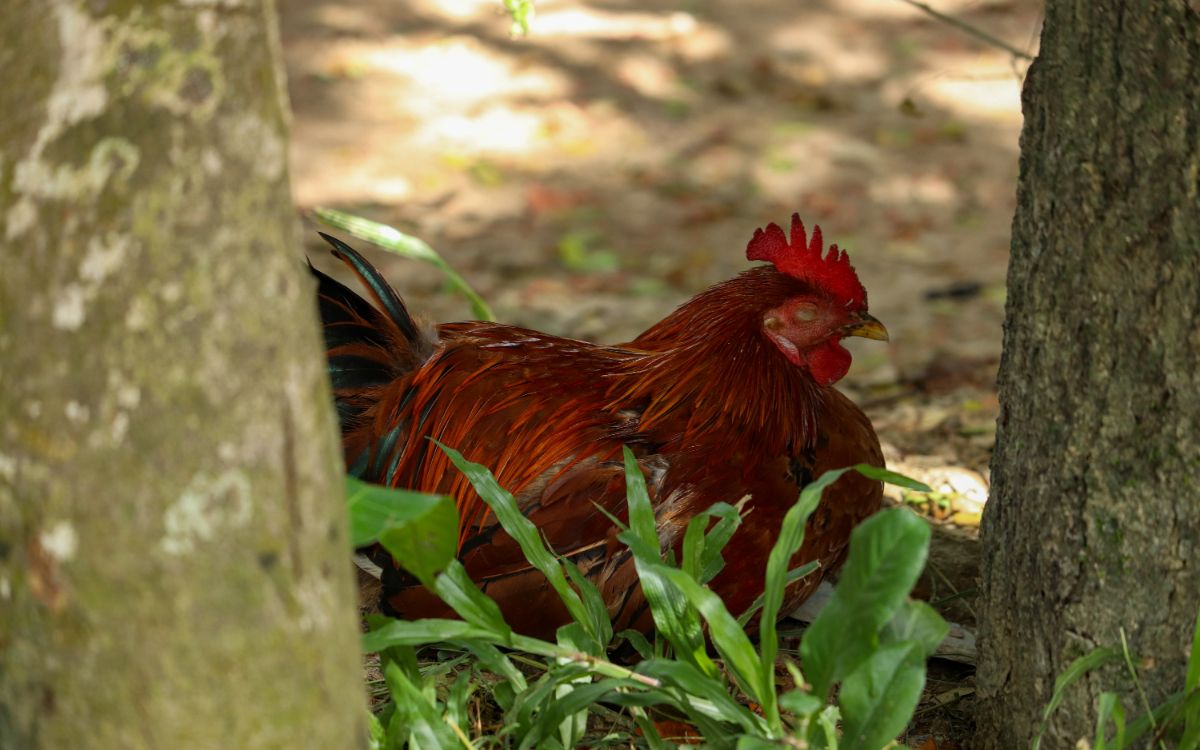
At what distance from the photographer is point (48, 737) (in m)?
1.29

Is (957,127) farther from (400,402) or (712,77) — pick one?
(400,402)

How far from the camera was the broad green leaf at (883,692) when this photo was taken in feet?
5.86

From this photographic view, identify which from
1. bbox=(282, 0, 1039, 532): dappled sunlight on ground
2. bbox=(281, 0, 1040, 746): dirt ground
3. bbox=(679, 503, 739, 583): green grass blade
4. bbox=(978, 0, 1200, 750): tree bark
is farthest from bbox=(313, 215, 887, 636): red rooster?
bbox=(282, 0, 1039, 532): dappled sunlight on ground

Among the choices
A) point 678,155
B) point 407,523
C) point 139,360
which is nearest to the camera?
point 139,360

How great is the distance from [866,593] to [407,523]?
652mm

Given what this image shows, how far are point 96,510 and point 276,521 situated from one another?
0.57ft

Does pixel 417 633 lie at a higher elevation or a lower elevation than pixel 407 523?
lower

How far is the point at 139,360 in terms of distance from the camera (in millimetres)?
1225

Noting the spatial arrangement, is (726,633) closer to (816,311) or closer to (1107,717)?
(1107,717)

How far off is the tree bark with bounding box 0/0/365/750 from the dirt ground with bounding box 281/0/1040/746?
9.45 ft

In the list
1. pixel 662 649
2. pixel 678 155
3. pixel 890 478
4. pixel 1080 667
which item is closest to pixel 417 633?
pixel 662 649

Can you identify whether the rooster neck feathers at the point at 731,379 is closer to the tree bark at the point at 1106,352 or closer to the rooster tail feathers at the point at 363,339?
the rooster tail feathers at the point at 363,339

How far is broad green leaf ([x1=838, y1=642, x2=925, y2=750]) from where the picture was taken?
1787 mm

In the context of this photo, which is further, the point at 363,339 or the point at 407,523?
the point at 363,339
